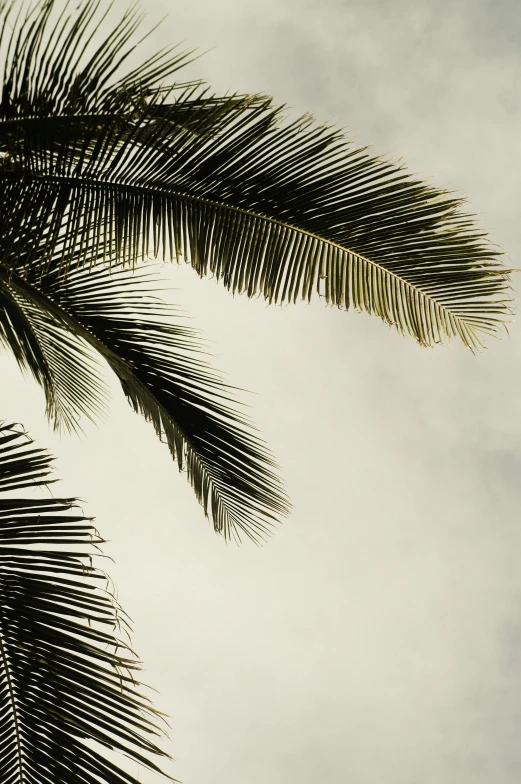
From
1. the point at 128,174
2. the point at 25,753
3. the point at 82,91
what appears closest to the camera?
the point at 25,753

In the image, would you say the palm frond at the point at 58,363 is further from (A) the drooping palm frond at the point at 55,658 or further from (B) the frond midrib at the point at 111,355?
(A) the drooping palm frond at the point at 55,658

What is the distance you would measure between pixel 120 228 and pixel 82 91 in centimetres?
53

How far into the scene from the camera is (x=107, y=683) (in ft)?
6.21

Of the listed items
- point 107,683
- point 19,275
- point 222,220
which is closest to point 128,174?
point 222,220

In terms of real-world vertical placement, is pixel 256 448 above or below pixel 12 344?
below

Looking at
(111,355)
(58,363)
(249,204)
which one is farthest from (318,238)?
(58,363)

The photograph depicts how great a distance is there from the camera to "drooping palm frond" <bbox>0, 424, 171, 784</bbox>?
1796 mm

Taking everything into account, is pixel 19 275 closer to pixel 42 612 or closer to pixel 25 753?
pixel 42 612

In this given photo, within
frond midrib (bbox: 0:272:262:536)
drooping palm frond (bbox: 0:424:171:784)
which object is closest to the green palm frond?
frond midrib (bbox: 0:272:262:536)

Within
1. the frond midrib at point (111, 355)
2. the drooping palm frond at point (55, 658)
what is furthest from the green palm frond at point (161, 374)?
the drooping palm frond at point (55, 658)

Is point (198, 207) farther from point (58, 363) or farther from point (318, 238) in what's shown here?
point (58, 363)

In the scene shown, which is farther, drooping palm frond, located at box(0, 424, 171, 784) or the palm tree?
the palm tree

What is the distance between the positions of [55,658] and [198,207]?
6.15 feet

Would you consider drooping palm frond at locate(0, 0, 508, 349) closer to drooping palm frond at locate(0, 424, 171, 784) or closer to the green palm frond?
the green palm frond
